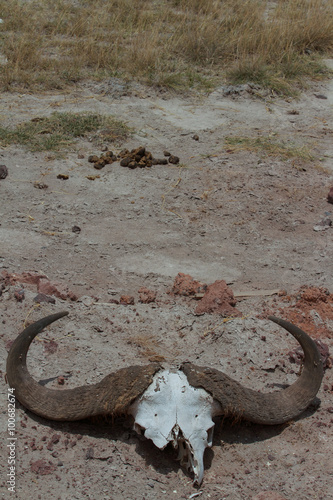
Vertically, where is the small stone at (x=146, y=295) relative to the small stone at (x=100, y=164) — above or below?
above

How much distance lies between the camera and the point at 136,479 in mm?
3170

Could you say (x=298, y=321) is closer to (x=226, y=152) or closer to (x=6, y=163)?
(x=226, y=152)

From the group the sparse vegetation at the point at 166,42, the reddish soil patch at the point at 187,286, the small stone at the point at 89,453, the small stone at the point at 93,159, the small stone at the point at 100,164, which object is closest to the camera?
the small stone at the point at 89,453

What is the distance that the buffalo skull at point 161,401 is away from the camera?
10.3ft

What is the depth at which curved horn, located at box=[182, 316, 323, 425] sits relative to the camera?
326cm

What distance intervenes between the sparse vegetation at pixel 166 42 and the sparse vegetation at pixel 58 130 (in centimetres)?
132

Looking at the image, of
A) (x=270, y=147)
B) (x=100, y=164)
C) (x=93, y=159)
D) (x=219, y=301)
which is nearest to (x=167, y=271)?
(x=219, y=301)

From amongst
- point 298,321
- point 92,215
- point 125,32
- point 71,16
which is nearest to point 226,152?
point 92,215

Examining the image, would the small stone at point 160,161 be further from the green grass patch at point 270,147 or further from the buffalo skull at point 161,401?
the buffalo skull at point 161,401

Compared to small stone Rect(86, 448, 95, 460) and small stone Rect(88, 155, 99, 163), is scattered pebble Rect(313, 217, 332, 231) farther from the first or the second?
small stone Rect(86, 448, 95, 460)

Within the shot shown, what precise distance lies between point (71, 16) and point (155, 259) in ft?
24.1

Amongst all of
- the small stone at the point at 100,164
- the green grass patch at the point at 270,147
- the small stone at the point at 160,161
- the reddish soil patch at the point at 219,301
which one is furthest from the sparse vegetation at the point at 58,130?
the reddish soil patch at the point at 219,301

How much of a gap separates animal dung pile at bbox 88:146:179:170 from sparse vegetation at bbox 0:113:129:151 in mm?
505

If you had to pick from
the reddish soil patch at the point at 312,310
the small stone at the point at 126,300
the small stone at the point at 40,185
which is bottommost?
the small stone at the point at 40,185
